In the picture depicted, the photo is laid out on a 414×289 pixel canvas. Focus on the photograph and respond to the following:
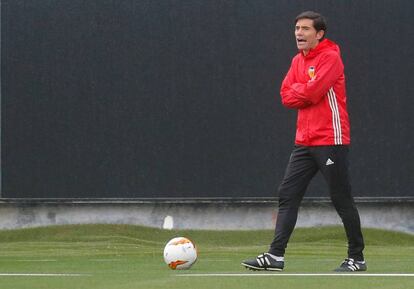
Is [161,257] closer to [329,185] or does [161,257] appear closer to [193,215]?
[329,185]

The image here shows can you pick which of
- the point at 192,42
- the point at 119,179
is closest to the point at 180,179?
the point at 119,179

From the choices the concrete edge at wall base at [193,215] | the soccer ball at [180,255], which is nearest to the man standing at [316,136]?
the soccer ball at [180,255]

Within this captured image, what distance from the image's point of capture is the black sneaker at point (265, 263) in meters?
9.30

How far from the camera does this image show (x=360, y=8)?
17.0 meters

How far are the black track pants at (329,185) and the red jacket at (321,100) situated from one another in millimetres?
91

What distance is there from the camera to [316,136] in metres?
9.24

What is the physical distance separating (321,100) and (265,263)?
1286mm

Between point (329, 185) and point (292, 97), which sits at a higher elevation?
point (292, 97)

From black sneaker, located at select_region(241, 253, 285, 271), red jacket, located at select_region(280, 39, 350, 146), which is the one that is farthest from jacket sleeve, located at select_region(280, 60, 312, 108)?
black sneaker, located at select_region(241, 253, 285, 271)

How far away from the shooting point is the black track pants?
9266 millimetres

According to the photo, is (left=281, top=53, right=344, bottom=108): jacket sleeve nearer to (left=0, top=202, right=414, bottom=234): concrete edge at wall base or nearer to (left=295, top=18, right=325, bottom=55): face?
(left=295, top=18, right=325, bottom=55): face

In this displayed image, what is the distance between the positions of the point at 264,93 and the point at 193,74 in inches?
39.9

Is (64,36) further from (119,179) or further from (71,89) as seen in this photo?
(119,179)

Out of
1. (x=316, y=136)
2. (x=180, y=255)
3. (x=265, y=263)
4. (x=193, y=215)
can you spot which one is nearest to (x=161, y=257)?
(x=180, y=255)
